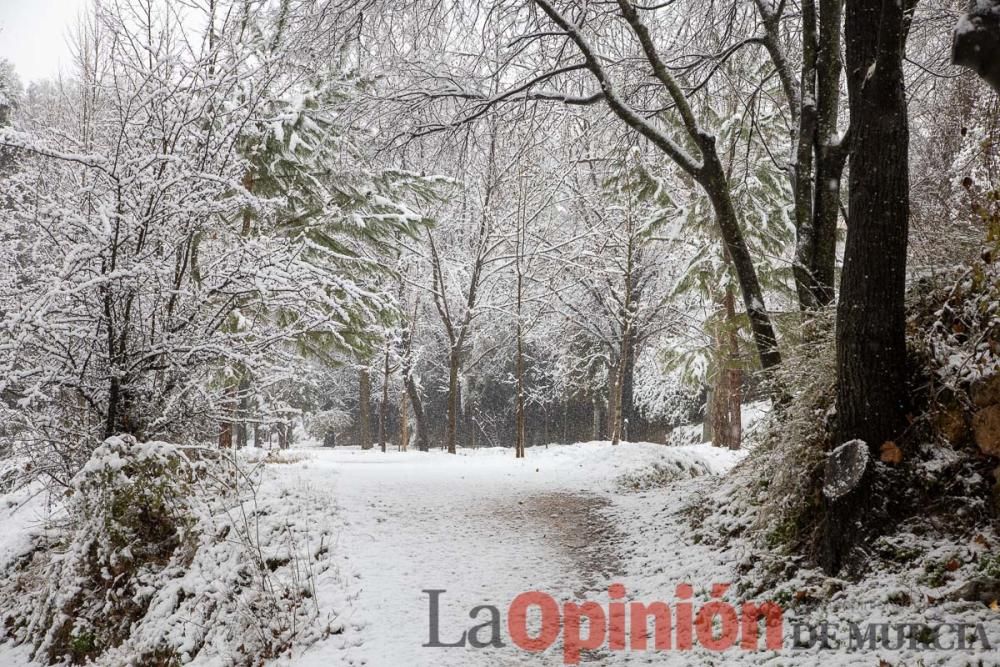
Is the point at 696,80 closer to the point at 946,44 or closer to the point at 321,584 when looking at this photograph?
the point at 946,44

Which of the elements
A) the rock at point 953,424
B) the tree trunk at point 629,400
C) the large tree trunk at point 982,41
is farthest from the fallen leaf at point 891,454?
the tree trunk at point 629,400

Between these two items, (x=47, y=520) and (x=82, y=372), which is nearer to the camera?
(x=82, y=372)

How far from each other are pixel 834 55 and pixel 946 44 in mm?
1857

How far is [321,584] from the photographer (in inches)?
179

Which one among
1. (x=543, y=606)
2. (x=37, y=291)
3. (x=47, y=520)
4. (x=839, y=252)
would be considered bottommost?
(x=543, y=606)

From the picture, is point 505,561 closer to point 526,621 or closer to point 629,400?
point 526,621

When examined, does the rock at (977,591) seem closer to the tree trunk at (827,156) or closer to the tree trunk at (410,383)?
the tree trunk at (827,156)

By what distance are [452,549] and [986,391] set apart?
13.7 ft

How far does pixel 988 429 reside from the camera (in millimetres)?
3305

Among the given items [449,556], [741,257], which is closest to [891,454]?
[741,257]

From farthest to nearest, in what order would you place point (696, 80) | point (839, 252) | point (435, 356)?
point (435, 356) → point (839, 252) → point (696, 80)

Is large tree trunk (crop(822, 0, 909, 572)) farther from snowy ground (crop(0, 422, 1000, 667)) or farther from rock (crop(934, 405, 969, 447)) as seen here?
snowy ground (crop(0, 422, 1000, 667))

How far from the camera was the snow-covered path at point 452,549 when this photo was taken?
3.85 m

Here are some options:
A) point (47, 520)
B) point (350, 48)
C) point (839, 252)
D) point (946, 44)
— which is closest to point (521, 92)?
point (350, 48)
